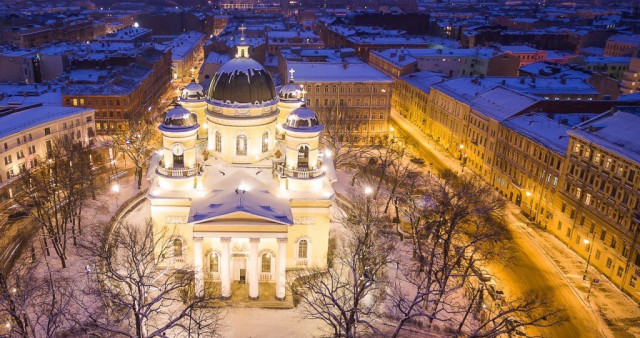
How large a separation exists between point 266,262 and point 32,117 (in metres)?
48.9

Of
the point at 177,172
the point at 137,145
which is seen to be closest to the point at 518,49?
the point at 137,145

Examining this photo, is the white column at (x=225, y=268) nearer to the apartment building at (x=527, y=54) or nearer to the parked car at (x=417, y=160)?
the parked car at (x=417, y=160)

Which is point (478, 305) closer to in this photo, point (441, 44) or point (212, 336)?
point (212, 336)

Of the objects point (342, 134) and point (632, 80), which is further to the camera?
point (632, 80)

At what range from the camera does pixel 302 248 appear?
161 ft

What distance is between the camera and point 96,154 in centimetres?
8369

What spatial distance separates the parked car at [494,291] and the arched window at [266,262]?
66.7 ft

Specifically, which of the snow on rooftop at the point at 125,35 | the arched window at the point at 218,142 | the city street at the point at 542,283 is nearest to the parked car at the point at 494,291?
the city street at the point at 542,283

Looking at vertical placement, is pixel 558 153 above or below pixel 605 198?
above

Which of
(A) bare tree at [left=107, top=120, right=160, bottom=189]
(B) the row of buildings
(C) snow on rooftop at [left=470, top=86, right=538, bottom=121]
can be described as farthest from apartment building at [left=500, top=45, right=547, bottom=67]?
(A) bare tree at [left=107, top=120, right=160, bottom=189]

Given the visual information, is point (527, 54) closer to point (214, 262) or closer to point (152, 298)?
point (214, 262)

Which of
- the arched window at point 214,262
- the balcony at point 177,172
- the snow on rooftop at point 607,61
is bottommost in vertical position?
the arched window at point 214,262

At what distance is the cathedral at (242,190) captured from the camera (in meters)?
44.1

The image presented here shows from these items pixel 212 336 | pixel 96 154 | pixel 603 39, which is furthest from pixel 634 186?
pixel 603 39
